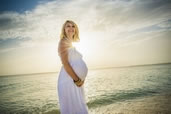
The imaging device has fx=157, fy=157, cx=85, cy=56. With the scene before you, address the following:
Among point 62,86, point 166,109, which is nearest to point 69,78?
point 62,86

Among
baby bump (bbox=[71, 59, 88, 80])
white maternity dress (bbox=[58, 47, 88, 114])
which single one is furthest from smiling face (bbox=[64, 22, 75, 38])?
baby bump (bbox=[71, 59, 88, 80])

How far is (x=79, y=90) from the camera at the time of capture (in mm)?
2395

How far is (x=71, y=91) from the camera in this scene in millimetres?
2332

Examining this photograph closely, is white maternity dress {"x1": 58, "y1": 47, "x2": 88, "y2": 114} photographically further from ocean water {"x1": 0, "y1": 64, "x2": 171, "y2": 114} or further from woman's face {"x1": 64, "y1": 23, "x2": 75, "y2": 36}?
ocean water {"x1": 0, "y1": 64, "x2": 171, "y2": 114}

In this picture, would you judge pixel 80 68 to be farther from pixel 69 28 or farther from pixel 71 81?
pixel 69 28

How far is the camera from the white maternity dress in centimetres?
232

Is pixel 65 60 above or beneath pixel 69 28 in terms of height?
beneath

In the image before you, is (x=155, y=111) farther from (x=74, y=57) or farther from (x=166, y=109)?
(x=74, y=57)

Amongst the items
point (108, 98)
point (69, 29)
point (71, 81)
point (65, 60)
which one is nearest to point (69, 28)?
point (69, 29)

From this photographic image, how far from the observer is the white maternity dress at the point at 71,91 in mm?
2324

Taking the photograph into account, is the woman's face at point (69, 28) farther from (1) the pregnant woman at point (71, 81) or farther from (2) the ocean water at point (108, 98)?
(2) the ocean water at point (108, 98)

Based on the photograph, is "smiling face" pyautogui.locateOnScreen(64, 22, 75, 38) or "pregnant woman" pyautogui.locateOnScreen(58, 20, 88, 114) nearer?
"pregnant woman" pyautogui.locateOnScreen(58, 20, 88, 114)

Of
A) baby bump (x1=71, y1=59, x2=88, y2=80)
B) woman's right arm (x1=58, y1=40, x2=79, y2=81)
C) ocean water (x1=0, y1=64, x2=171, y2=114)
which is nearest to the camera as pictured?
woman's right arm (x1=58, y1=40, x2=79, y2=81)

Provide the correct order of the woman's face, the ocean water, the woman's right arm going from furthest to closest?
the ocean water, the woman's face, the woman's right arm
